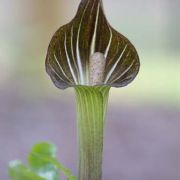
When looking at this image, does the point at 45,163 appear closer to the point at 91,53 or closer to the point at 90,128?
the point at 90,128

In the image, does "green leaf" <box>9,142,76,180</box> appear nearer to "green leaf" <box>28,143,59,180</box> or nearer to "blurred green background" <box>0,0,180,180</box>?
"green leaf" <box>28,143,59,180</box>

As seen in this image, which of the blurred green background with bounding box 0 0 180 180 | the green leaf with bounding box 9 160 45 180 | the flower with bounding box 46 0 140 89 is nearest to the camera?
the green leaf with bounding box 9 160 45 180

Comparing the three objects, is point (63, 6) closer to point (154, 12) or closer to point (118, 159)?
point (154, 12)

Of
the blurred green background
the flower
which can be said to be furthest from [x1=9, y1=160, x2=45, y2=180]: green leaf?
the blurred green background

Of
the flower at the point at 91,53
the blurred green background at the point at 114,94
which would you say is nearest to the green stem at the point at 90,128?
the flower at the point at 91,53

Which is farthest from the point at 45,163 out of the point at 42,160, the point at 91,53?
the point at 91,53

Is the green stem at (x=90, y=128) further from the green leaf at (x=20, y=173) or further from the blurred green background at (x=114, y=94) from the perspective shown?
the blurred green background at (x=114, y=94)

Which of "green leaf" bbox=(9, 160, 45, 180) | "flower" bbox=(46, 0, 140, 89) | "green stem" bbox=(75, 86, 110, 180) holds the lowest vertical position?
"green leaf" bbox=(9, 160, 45, 180)
